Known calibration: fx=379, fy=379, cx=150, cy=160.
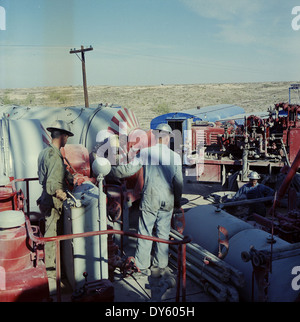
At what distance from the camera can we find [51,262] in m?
4.96

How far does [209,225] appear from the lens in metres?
5.57

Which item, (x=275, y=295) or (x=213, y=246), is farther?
(x=213, y=246)

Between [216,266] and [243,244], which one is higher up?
[243,244]

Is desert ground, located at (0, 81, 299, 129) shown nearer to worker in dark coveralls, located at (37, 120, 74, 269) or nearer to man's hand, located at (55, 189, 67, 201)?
worker in dark coveralls, located at (37, 120, 74, 269)

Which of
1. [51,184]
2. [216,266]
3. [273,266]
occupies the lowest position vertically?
[216,266]

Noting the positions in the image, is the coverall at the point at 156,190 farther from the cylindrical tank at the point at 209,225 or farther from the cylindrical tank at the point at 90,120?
the cylindrical tank at the point at 90,120

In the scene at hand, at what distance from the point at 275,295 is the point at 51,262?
2.79 meters

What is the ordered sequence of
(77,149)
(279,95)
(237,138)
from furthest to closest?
(279,95), (237,138), (77,149)

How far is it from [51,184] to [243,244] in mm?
2519

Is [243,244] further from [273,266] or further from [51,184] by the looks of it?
[51,184]

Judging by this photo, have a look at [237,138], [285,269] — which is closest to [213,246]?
[285,269]

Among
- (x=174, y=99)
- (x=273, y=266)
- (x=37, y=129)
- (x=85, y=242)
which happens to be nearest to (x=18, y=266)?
(x=85, y=242)

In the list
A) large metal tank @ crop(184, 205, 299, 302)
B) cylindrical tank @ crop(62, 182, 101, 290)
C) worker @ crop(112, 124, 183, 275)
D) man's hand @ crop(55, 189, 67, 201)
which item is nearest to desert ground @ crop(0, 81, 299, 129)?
large metal tank @ crop(184, 205, 299, 302)
